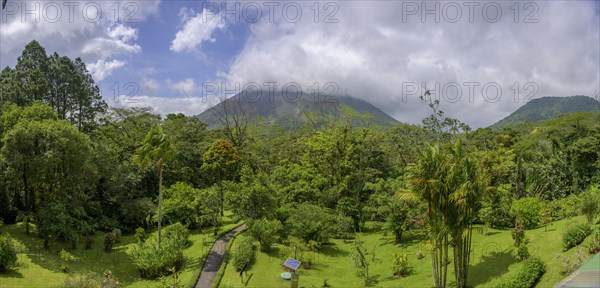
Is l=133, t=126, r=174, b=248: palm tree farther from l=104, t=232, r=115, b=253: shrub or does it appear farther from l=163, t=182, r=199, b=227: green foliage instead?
l=163, t=182, r=199, b=227: green foliage

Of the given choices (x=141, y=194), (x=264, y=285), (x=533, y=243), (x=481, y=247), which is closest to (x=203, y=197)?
(x=141, y=194)

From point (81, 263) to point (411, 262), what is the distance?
22125 millimetres

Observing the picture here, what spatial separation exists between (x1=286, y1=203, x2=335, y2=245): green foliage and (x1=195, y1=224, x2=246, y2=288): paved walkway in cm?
506

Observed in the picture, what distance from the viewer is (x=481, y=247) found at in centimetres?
2494

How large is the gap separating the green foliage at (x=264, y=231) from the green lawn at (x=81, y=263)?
3693mm

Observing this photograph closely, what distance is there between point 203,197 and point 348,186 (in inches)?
587

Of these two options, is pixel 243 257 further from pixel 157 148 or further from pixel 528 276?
pixel 528 276

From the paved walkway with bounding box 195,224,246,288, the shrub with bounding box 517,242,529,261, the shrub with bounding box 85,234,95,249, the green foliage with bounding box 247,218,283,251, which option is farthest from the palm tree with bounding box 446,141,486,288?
the shrub with bounding box 85,234,95,249

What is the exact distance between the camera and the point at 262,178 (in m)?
32.1

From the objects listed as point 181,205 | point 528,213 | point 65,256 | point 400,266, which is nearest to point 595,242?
point 528,213

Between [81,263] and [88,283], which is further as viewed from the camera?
[81,263]

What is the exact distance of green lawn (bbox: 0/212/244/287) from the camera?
22375mm

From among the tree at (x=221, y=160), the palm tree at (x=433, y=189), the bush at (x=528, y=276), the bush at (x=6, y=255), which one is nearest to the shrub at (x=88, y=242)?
the bush at (x=6, y=255)

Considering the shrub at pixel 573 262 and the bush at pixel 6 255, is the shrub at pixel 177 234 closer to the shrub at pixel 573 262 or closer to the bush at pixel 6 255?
the bush at pixel 6 255
